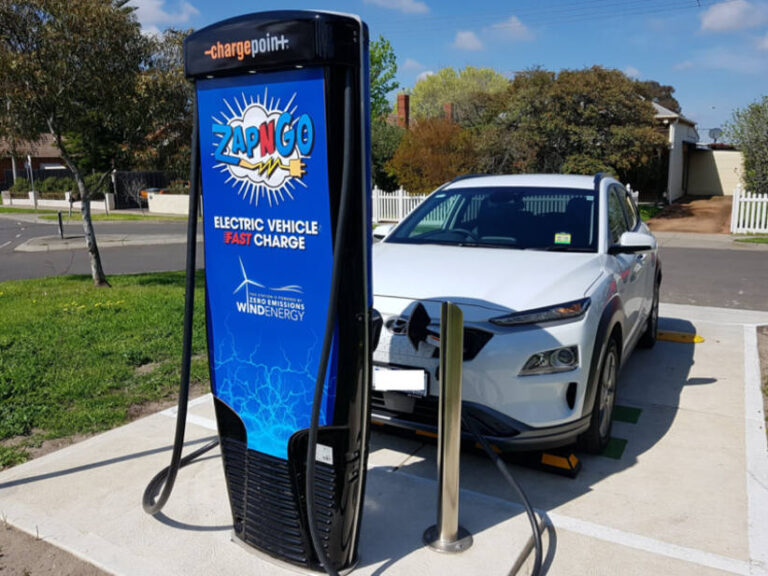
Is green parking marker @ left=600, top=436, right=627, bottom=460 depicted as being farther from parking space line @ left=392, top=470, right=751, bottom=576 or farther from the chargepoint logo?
the chargepoint logo

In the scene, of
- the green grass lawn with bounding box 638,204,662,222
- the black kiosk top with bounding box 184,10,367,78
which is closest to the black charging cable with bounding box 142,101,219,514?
the black kiosk top with bounding box 184,10,367,78

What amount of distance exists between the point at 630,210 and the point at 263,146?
4.37 meters

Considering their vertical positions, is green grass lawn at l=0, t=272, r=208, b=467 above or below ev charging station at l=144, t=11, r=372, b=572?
below

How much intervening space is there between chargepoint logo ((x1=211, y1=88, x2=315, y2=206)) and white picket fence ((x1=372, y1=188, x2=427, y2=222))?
21.2m

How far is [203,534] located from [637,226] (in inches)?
188

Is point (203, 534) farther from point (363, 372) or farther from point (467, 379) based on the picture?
point (467, 379)

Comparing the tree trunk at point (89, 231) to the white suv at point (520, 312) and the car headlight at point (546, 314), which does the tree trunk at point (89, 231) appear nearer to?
the white suv at point (520, 312)

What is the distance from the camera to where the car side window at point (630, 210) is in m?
5.89

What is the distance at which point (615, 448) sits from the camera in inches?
169

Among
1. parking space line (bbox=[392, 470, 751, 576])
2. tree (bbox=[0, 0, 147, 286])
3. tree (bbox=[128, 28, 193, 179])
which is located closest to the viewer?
parking space line (bbox=[392, 470, 751, 576])

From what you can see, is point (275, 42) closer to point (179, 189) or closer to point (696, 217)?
point (696, 217)

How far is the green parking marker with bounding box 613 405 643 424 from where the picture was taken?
15.7 ft

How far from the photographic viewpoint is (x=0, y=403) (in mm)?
4914

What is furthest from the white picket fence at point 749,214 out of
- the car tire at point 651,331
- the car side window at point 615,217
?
the car side window at point 615,217
